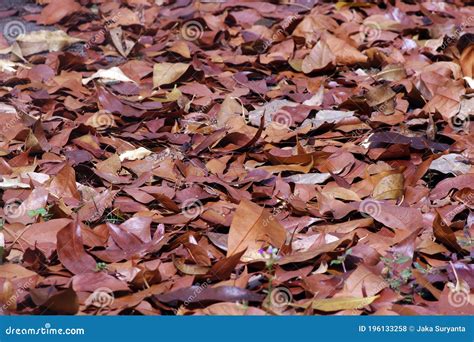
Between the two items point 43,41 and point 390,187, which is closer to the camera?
point 390,187

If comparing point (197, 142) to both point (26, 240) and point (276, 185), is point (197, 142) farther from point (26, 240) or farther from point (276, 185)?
point (26, 240)

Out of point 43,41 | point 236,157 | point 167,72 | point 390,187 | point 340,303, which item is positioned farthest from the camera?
point 43,41

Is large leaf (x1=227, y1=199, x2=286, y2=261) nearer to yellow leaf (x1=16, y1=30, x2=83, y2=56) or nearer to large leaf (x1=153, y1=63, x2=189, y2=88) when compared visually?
large leaf (x1=153, y1=63, x2=189, y2=88)

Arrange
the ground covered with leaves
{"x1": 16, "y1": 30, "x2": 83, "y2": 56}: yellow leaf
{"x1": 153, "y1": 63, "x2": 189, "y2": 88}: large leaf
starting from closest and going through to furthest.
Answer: the ground covered with leaves, {"x1": 153, "y1": 63, "x2": 189, "y2": 88}: large leaf, {"x1": 16, "y1": 30, "x2": 83, "y2": 56}: yellow leaf

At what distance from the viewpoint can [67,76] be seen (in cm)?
369

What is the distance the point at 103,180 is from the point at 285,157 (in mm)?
624

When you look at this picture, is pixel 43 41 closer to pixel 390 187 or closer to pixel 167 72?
pixel 167 72

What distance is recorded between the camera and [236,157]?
3062mm

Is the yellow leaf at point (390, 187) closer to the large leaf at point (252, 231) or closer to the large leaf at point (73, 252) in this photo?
the large leaf at point (252, 231)

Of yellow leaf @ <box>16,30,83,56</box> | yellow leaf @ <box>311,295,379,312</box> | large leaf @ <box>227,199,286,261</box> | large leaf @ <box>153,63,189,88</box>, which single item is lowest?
yellow leaf @ <box>16,30,83,56</box>

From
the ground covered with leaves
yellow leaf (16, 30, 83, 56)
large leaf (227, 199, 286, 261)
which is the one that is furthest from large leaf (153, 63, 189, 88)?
large leaf (227, 199, 286, 261)

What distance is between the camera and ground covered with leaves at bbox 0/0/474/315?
7.72 feet

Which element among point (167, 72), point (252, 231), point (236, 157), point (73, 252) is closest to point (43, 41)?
point (167, 72)

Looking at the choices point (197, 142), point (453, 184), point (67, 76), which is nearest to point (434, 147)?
point (453, 184)
